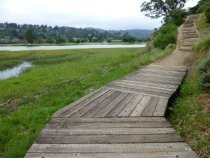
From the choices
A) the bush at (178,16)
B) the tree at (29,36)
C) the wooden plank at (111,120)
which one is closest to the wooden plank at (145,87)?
the wooden plank at (111,120)

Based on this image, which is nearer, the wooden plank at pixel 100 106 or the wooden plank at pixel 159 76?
the wooden plank at pixel 100 106

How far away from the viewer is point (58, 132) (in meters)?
6.96

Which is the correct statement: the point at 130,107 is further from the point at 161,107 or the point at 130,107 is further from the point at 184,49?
the point at 184,49

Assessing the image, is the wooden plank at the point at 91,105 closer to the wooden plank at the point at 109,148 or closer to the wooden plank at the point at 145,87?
the wooden plank at the point at 145,87

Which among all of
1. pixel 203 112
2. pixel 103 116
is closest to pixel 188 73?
pixel 203 112

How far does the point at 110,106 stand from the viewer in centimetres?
901

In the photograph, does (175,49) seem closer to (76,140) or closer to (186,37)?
(186,37)

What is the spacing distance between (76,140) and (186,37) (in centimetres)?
2071

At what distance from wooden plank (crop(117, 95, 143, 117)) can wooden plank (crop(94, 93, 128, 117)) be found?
339mm

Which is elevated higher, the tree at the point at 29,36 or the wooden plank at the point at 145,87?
the wooden plank at the point at 145,87

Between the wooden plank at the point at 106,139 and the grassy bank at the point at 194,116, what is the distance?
27.0 inches

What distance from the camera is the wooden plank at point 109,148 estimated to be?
5.96 metres

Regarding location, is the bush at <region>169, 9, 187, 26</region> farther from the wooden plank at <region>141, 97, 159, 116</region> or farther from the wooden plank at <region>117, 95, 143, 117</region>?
the wooden plank at <region>141, 97, 159, 116</region>

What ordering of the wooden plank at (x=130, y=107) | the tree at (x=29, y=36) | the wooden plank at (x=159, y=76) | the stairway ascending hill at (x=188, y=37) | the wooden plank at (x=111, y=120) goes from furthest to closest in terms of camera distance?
the tree at (x=29, y=36)
the stairway ascending hill at (x=188, y=37)
the wooden plank at (x=159, y=76)
the wooden plank at (x=130, y=107)
the wooden plank at (x=111, y=120)
